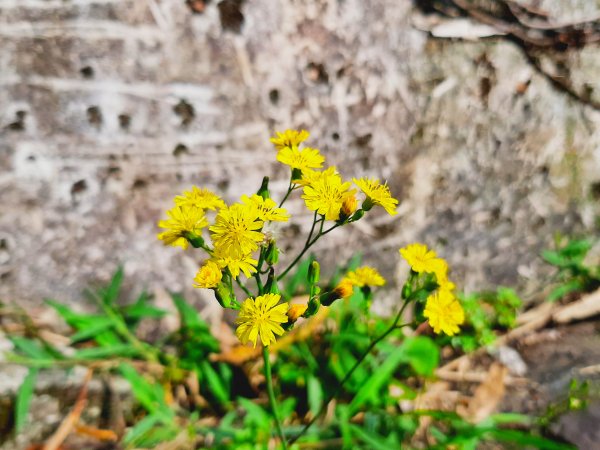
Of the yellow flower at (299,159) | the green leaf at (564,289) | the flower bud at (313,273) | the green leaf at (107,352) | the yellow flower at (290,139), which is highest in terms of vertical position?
the yellow flower at (290,139)

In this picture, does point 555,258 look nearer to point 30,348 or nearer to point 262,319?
point 262,319

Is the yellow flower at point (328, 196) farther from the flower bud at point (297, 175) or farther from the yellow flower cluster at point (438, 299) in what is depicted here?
the yellow flower cluster at point (438, 299)

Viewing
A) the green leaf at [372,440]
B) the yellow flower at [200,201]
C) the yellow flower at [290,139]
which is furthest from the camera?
the green leaf at [372,440]

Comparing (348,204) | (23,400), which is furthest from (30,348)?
(348,204)

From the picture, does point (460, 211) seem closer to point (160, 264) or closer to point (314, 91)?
point (314, 91)

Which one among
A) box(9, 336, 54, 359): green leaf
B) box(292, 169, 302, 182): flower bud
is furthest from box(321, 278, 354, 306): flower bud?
box(9, 336, 54, 359): green leaf

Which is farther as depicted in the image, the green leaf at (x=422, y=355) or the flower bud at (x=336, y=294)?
the green leaf at (x=422, y=355)

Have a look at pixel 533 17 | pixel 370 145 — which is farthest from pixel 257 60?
pixel 533 17

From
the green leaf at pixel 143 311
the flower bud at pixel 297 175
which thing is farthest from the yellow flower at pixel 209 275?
the green leaf at pixel 143 311
